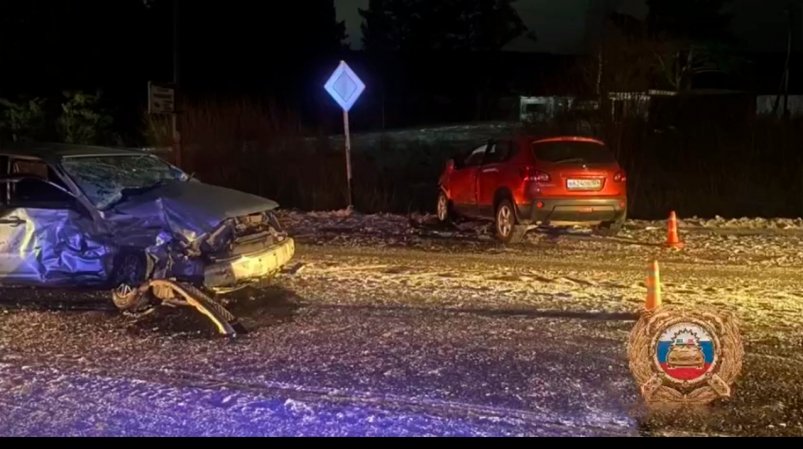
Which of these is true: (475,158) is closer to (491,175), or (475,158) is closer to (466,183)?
(466,183)

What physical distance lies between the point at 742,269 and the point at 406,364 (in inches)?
234

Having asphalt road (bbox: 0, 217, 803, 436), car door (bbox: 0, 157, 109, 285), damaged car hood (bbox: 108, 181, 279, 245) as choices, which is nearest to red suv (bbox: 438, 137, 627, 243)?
asphalt road (bbox: 0, 217, 803, 436)

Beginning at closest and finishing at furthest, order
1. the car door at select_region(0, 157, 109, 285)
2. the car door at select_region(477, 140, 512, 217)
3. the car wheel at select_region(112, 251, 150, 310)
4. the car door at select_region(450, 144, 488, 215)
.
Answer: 1. the car wheel at select_region(112, 251, 150, 310)
2. the car door at select_region(0, 157, 109, 285)
3. the car door at select_region(477, 140, 512, 217)
4. the car door at select_region(450, 144, 488, 215)

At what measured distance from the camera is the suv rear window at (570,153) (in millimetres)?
12234

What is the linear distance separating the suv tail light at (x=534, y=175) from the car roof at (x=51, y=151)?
5630 mm

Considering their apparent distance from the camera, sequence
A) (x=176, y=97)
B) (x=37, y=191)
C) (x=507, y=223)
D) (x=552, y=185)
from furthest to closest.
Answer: (x=176, y=97), (x=507, y=223), (x=552, y=185), (x=37, y=191)

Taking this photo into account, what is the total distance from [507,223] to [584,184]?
1.33 meters

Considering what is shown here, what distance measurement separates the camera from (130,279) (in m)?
7.98

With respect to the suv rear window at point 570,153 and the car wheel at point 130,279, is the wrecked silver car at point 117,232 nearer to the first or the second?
the car wheel at point 130,279

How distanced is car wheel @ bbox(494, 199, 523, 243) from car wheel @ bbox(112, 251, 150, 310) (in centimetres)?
615

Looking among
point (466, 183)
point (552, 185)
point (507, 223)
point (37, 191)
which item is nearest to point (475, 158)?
point (466, 183)

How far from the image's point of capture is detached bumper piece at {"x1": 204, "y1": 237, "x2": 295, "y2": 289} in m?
7.67

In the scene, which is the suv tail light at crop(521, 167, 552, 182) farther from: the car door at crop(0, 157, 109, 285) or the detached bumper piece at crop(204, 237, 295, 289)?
the car door at crop(0, 157, 109, 285)
